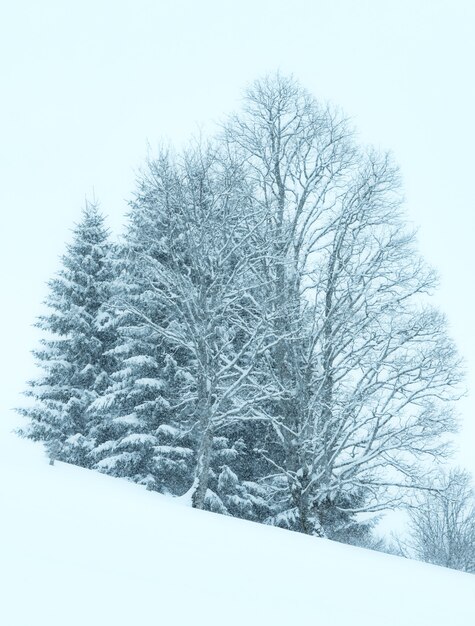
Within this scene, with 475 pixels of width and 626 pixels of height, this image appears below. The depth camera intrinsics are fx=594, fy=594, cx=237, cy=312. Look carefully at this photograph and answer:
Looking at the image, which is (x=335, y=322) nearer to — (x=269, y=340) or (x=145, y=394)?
(x=269, y=340)

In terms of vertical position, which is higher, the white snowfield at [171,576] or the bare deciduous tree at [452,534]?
the bare deciduous tree at [452,534]

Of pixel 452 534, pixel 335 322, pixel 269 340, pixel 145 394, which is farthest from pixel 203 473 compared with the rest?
pixel 452 534

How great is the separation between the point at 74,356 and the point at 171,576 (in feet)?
57.1

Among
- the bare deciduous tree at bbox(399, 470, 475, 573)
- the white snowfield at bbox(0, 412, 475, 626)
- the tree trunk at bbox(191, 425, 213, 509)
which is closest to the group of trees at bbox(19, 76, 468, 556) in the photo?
the tree trunk at bbox(191, 425, 213, 509)

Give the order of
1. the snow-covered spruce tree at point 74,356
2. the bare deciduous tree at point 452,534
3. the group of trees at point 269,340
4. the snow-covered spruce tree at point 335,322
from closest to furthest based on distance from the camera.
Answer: the group of trees at point 269,340
the snow-covered spruce tree at point 335,322
the snow-covered spruce tree at point 74,356
the bare deciduous tree at point 452,534

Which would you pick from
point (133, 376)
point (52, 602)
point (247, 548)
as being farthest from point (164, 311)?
point (52, 602)

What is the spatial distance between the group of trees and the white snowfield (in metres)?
6.81

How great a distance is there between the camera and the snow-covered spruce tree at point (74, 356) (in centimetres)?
2036

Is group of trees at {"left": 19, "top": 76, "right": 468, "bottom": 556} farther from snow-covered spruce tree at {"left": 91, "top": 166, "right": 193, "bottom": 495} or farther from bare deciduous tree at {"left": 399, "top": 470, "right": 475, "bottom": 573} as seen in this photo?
bare deciduous tree at {"left": 399, "top": 470, "right": 475, "bottom": 573}

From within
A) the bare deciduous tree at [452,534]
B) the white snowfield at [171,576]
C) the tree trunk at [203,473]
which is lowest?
the white snowfield at [171,576]

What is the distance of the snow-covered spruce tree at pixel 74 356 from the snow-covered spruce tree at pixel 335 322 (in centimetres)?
626

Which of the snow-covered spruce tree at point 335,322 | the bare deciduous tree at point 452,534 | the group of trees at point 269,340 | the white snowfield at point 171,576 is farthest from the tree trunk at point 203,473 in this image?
the bare deciduous tree at point 452,534

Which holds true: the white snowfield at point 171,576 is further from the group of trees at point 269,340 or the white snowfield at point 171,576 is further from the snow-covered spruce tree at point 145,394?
the snow-covered spruce tree at point 145,394

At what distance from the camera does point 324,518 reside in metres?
17.0
